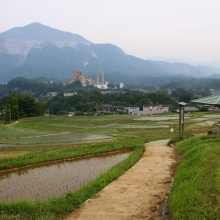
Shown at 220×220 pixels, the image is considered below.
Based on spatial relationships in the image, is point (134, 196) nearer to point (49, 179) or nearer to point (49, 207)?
point (49, 207)

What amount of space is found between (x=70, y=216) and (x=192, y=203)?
2.82 metres

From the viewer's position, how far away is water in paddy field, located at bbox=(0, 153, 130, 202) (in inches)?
365

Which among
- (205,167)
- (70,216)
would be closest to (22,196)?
(70,216)

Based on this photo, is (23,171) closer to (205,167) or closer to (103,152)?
(103,152)

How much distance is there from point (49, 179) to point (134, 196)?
13.5 ft

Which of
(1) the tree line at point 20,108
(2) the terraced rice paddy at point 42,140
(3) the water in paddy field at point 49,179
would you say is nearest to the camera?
(3) the water in paddy field at point 49,179

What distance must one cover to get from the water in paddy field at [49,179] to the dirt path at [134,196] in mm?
1536

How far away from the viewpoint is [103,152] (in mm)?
15961

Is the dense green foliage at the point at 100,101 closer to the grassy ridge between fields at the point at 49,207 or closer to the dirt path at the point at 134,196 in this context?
the dirt path at the point at 134,196

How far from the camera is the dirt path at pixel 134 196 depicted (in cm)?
670

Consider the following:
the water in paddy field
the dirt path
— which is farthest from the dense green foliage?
the dirt path

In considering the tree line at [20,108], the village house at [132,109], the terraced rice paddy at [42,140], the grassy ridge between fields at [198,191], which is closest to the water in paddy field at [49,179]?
the grassy ridge between fields at [198,191]

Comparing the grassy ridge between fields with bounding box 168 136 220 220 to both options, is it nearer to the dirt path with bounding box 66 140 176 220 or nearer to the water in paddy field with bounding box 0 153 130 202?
the dirt path with bounding box 66 140 176 220

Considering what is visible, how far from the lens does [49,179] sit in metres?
10.9
